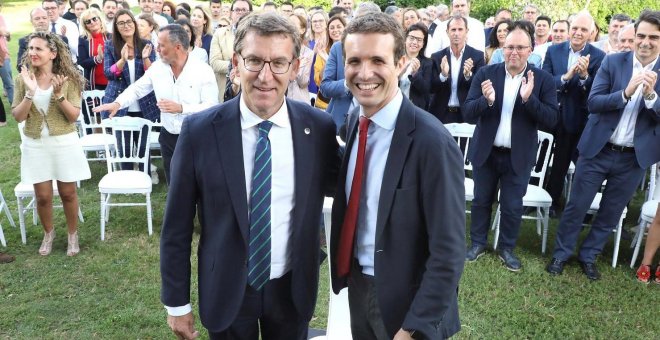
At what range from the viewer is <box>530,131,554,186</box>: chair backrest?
521cm

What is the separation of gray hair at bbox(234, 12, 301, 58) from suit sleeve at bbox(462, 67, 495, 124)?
2936 mm

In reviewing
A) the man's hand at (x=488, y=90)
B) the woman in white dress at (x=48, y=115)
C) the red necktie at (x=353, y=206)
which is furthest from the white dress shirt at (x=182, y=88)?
the red necktie at (x=353, y=206)

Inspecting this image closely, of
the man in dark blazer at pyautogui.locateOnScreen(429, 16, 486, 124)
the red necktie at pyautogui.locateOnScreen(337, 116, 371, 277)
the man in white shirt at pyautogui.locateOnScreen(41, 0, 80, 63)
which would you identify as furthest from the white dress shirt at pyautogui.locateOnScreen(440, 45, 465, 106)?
the man in white shirt at pyautogui.locateOnScreen(41, 0, 80, 63)

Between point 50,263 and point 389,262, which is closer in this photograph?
point 389,262

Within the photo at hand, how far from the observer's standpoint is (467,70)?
6012 millimetres

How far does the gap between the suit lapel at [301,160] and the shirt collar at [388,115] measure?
32 cm

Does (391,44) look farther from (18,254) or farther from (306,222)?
(18,254)

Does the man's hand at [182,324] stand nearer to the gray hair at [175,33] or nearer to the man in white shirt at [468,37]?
the gray hair at [175,33]

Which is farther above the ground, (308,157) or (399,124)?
(399,124)

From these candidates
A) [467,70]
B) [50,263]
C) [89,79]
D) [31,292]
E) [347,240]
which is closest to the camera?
[347,240]

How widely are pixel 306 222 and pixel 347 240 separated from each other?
193mm

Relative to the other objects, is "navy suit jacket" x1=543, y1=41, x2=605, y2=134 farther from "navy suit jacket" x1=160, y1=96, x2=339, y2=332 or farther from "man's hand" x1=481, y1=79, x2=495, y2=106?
"navy suit jacket" x1=160, y1=96, x2=339, y2=332

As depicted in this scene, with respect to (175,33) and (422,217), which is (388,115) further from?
(175,33)

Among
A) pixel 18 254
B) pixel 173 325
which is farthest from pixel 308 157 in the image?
pixel 18 254
